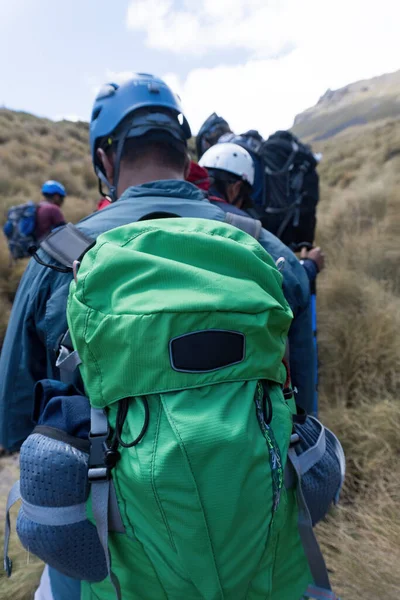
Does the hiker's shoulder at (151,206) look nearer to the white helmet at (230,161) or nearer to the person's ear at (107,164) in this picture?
the person's ear at (107,164)

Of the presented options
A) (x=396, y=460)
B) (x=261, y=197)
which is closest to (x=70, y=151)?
(x=261, y=197)

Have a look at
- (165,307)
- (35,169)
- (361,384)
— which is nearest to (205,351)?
(165,307)

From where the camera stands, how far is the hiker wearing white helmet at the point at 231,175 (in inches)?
113

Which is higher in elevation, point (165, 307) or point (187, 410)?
point (165, 307)

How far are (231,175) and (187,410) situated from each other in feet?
7.79

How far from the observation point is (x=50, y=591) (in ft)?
4.29

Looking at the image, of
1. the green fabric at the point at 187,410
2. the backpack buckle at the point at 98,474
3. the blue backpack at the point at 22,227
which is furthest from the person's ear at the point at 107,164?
the blue backpack at the point at 22,227

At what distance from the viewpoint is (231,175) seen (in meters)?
2.90

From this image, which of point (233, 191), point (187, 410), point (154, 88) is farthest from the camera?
point (233, 191)

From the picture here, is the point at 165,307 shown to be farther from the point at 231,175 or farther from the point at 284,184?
the point at 284,184

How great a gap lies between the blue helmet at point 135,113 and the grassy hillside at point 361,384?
1.95 m

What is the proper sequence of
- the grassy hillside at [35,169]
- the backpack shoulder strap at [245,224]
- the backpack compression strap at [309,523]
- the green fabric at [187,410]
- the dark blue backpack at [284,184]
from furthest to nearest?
the grassy hillside at [35,169] → the dark blue backpack at [284,184] → the backpack shoulder strap at [245,224] → the backpack compression strap at [309,523] → the green fabric at [187,410]

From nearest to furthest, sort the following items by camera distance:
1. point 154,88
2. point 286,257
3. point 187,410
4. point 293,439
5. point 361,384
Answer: point 187,410 → point 293,439 → point 286,257 → point 154,88 → point 361,384

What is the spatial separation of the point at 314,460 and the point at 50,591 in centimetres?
91
